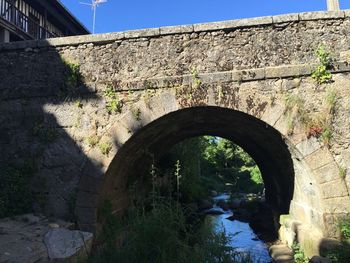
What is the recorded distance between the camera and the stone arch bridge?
561cm

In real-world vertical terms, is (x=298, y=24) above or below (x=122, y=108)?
above

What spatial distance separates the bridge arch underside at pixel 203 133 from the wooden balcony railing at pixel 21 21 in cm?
783

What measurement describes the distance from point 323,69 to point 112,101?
3.10 m

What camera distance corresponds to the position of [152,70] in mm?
6102

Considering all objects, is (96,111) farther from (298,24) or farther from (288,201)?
(288,201)

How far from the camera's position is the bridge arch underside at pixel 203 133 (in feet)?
20.5

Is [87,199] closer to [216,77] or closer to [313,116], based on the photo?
[216,77]

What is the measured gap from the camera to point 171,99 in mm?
5906

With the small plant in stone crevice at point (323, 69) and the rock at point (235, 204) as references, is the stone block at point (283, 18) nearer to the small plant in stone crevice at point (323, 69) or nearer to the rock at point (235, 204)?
the small plant in stone crevice at point (323, 69)

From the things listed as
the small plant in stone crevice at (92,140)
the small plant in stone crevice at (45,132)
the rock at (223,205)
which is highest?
the small plant in stone crevice at (45,132)

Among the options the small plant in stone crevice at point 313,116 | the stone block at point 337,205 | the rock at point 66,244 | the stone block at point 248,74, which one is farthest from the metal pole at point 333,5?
the rock at point 66,244

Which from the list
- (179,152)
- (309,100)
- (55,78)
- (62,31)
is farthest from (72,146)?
(62,31)

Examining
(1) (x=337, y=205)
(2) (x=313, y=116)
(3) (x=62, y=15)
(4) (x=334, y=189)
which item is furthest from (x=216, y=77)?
(3) (x=62, y=15)

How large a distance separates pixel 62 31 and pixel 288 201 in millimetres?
13506
